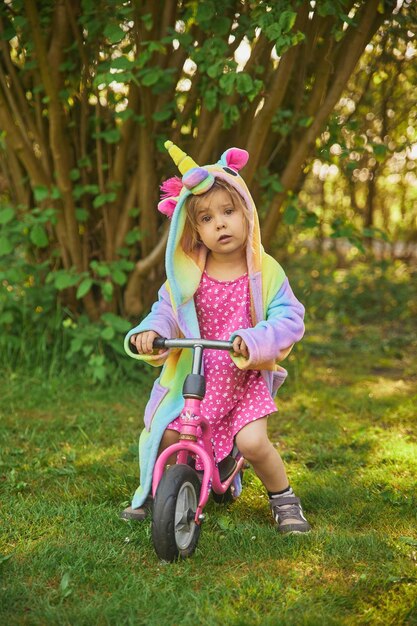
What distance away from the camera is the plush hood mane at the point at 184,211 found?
2.78 m

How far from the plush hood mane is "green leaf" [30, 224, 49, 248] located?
1810mm

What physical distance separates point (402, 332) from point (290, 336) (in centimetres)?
454

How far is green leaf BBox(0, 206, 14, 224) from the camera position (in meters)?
4.59

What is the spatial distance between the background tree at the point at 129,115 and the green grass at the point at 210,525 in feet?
2.78

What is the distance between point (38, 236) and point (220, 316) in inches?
79.1

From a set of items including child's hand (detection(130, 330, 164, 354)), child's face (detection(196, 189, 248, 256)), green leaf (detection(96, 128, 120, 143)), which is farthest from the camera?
green leaf (detection(96, 128, 120, 143))

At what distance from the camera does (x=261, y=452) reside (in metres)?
2.78

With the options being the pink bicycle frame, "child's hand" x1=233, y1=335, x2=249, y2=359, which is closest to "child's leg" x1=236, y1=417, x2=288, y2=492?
the pink bicycle frame

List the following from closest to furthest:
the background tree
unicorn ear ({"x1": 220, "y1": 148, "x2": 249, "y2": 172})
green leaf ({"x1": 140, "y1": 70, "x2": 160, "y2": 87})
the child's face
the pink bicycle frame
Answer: the pink bicycle frame
the child's face
unicorn ear ({"x1": 220, "y1": 148, "x2": 249, "y2": 172})
green leaf ({"x1": 140, "y1": 70, "x2": 160, "y2": 87})
the background tree

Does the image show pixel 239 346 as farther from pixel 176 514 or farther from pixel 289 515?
pixel 289 515

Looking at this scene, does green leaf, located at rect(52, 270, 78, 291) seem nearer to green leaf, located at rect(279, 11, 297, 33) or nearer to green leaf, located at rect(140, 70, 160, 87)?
green leaf, located at rect(140, 70, 160, 87)

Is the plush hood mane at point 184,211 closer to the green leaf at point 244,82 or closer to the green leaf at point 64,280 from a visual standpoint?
the green leaf at point 244,82

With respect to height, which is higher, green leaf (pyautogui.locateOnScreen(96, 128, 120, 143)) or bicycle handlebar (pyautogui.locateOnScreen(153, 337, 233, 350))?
green leaf (pyautogui.locateOnScreen(96, 128, 120, 143))

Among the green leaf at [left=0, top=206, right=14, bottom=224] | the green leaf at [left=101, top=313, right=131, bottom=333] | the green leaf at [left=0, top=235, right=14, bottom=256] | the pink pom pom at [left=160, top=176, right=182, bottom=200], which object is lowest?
the green leaf at [left=101, top=313, right=131, bottom=333]
